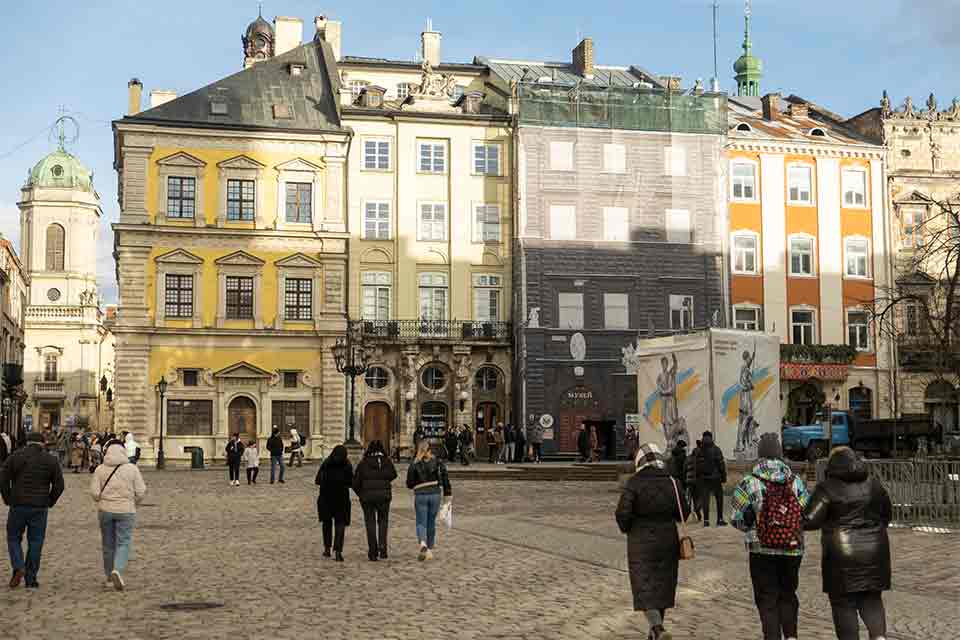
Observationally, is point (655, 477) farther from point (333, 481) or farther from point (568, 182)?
point (568, 182)

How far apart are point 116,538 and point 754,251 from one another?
48239 millimetres

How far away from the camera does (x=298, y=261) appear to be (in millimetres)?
54750

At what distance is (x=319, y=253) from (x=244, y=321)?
4.29m

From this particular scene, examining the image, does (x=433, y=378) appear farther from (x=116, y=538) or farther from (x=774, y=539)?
(x=774, y=539)

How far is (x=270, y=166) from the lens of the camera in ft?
181

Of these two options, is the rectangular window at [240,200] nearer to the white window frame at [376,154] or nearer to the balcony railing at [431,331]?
the white window frame at [376,154]

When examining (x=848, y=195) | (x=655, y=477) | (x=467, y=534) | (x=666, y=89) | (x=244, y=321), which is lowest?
(x=467, y=534)

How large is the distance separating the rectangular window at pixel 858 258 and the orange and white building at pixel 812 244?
0.05m

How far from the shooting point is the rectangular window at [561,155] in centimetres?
5738

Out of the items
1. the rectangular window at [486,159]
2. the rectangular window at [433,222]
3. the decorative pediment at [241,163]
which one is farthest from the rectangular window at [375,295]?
the decorative pediment at [241,163]

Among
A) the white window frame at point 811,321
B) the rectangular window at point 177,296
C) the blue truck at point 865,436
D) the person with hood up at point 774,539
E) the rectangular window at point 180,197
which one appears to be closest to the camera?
the person with hood up at point 774,539

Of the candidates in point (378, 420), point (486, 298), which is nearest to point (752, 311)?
point (486, 298)

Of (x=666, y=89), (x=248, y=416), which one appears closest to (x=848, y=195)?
(x=666, y=89)

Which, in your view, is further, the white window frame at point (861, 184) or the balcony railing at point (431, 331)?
the white window frame at point (861, 184)
